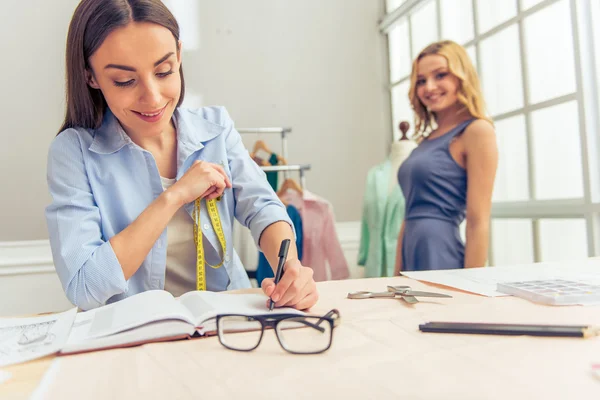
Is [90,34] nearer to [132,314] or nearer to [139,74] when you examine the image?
[139,74]

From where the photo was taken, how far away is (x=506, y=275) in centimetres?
114

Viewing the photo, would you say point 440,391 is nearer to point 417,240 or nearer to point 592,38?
point 417,240

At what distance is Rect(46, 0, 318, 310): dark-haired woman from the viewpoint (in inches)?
44.5

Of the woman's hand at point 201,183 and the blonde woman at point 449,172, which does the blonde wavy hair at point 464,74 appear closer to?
the blonde woman at point 449,172

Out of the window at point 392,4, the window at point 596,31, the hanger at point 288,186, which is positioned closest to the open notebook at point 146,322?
the window at point 596,31

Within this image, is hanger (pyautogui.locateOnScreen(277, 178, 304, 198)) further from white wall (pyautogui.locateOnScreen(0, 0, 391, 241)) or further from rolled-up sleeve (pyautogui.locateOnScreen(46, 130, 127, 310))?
rolled-up sleeve (pyautogui.locateOnScreen(46, 130, 127, 310))

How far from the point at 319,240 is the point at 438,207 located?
875 millimetres

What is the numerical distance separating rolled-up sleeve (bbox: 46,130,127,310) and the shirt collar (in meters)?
0.06

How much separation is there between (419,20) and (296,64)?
78 cm

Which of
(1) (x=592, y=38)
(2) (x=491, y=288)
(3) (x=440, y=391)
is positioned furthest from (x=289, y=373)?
(1) (x=592, y=38)

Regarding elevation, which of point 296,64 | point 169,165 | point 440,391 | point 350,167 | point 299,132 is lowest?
point 440,391

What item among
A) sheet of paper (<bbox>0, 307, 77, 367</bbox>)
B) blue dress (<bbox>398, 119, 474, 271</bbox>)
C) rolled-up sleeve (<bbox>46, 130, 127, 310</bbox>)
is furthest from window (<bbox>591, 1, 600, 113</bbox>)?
sheet of paper (<bbox>0, 307, 77, 367</bbox>)

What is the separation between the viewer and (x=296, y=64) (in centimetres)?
329

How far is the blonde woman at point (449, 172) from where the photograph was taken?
6.28 feet
